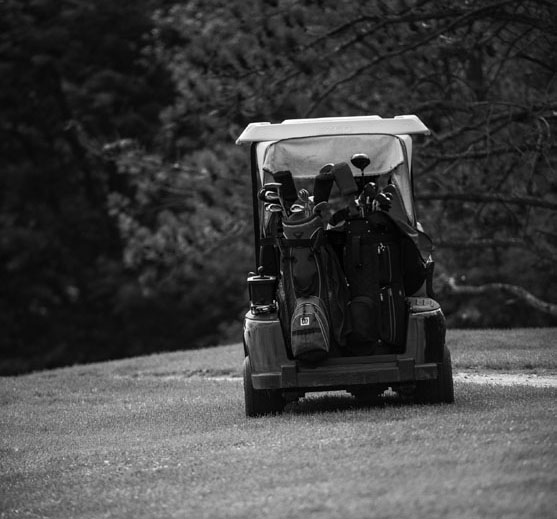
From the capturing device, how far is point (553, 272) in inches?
746

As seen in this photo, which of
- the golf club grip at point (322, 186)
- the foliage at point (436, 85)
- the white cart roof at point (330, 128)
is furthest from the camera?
the foliage at point (436, 85)

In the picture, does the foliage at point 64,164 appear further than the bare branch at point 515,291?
Yes

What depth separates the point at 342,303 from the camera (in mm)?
8844

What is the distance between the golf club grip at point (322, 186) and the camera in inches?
350

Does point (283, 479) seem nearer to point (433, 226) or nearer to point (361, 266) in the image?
point (361, 266)

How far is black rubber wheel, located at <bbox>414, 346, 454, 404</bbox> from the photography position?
355 inches

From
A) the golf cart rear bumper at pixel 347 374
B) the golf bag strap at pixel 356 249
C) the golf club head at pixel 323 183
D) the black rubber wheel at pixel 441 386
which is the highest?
the golf club head at pixel 323 183

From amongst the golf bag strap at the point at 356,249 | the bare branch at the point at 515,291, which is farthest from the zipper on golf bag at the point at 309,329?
the bare branch at the point at 515,291

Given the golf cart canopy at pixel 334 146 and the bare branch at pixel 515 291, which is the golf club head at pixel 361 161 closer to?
the golf cart canopy at pixel 334 146

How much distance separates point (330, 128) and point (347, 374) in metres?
2.17

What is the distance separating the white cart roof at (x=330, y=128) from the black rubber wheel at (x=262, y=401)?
193 cm

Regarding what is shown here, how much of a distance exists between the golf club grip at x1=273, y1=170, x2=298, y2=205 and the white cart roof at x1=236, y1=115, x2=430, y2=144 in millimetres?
564

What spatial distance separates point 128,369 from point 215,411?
6.72m

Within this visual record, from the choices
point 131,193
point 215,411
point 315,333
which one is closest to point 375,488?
point 315,333
